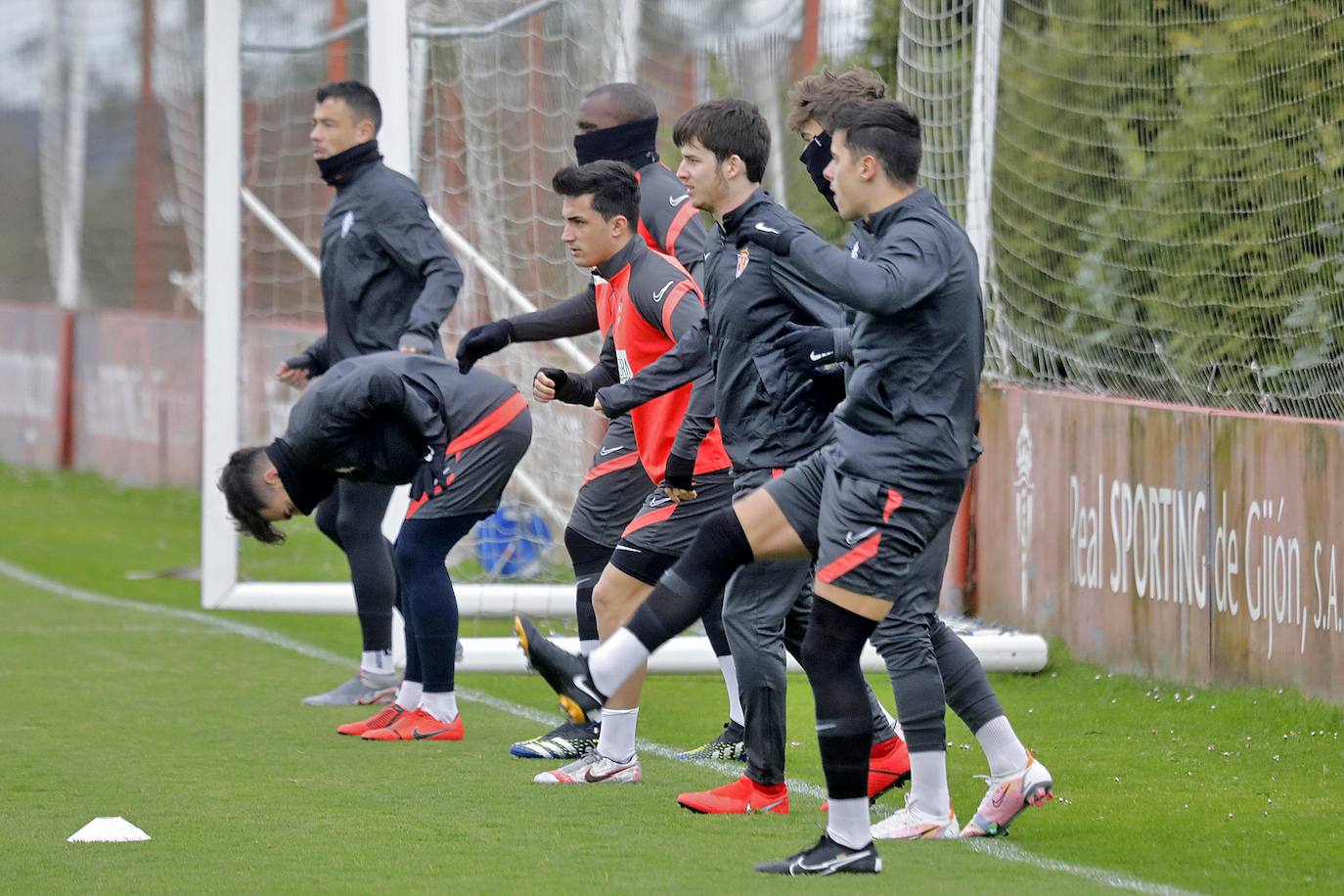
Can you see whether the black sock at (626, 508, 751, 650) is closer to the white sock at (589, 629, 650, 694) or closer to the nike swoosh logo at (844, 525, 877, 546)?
the white sock at (589, 629, 650, 694)

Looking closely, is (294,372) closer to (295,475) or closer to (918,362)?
(295,475)

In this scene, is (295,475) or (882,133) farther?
(295,475)

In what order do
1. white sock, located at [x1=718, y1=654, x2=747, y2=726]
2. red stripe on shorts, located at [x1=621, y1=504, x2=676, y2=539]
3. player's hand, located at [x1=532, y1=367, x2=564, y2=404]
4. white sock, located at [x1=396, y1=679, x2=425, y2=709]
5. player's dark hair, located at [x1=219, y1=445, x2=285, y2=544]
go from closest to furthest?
red stripe on shorts, located at [x1=621, y1=504, x2=676, y2=539] → player's hand, located at [x1=532, y1=367, x2=564, y2=404] → player's dark hair, located at [x1=219, y1=445, x2=285, y2=544] → white sock, located at [x1=718, y1=654, x2=747, y2=726] → white sock, located at [x1=396, y1=679, x2=425, y2=709]

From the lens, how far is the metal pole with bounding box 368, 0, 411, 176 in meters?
9.11

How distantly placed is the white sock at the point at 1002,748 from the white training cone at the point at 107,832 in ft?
7.22

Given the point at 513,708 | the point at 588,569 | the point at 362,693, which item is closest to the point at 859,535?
the point at 588,569

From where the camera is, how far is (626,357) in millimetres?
6531

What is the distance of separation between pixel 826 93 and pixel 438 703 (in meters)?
2.64

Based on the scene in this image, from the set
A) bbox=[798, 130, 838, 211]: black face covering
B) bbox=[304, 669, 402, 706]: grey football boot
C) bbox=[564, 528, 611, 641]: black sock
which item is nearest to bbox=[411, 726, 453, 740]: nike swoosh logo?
bbox=[564, 528, 611, 641]: black sock

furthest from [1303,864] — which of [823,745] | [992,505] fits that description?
[992,505]

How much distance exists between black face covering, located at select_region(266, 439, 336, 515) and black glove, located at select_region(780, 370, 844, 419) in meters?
1.87

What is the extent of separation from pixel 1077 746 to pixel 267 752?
106 inches

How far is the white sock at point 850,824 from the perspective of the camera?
493 centimetres

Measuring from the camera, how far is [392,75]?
360 inches
